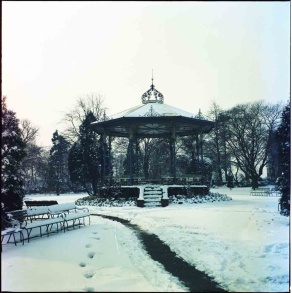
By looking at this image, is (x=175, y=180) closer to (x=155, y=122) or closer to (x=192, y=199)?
(x=192, y=199)

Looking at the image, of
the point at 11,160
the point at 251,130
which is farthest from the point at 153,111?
the point at 251,130

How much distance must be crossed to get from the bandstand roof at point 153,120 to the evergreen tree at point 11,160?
987 cm

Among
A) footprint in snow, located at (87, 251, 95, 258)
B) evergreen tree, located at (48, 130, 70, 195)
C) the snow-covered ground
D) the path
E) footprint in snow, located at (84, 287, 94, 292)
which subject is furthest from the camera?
evergreen tree, located at (48, 130, 70, 195)

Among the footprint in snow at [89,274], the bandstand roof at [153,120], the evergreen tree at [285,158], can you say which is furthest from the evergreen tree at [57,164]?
the footprint in snow at [89,274]

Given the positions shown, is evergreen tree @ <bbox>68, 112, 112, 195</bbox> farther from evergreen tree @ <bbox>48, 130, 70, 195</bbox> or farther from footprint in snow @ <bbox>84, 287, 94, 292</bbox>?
footprint in snow @ <bbox>84, 287, 94, 292</bbox>

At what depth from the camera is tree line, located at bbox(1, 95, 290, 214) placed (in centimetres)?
943

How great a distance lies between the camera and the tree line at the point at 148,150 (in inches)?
371

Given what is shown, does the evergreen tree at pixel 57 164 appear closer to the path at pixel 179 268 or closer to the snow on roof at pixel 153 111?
the snow on roof at pixel 153 111

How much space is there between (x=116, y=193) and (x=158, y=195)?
2513 millimetres

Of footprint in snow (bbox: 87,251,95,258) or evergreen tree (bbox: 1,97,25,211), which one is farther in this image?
evergreen tree (bbox: 1,97,25,211)

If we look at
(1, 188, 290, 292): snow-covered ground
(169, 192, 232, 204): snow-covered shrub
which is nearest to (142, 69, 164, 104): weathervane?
(169, 192, 232, 204): snow-covered shrub

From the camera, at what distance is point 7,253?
665 centimetres

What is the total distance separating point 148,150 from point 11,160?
30.5 metres

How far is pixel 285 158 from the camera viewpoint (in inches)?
367
